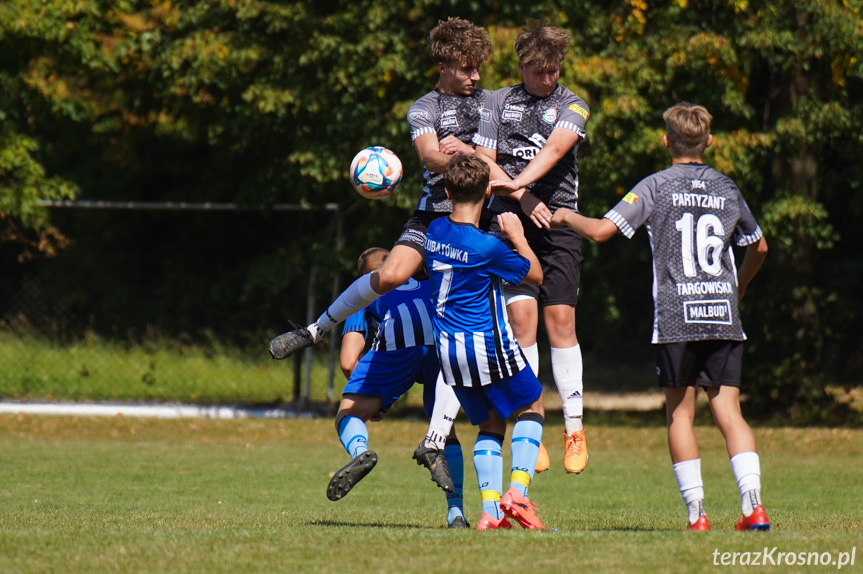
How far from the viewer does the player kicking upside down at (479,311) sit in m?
5.77

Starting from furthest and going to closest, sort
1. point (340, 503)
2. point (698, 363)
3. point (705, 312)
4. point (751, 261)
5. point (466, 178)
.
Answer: point (340, 503) < point (751, 261) < point (466, 178) < point (698, 363) < point (705, 312)

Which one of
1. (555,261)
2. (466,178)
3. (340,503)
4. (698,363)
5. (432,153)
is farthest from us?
(340,503)

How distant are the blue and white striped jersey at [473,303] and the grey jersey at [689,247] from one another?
677 mm

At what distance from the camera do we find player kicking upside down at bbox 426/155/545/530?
5.77 metres

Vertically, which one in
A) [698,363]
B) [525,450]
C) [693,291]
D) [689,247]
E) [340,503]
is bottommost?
[340,503]

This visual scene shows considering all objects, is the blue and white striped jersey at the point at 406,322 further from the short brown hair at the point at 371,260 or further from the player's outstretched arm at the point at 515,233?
the player's outstretched arm at the point at 515,233

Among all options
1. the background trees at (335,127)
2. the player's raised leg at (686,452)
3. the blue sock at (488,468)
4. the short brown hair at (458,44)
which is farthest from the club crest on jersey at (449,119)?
the background trees at (335,127)

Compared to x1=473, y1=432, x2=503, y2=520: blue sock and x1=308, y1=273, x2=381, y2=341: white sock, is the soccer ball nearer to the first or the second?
x1=308, y1=273, x2=381, y2=341: white sock

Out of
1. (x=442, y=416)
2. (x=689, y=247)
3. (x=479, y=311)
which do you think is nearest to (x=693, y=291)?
(x=689, y=247)

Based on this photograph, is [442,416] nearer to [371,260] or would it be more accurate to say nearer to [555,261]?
[555,261]

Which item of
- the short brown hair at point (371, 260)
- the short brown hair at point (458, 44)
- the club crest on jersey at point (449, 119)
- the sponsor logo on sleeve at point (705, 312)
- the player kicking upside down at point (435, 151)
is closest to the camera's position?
the sponsor logo on sleeve at point (705, 312)

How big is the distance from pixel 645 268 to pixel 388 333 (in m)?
13.7

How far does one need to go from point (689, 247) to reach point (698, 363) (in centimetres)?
Result: 61

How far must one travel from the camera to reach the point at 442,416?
6.48 meters
